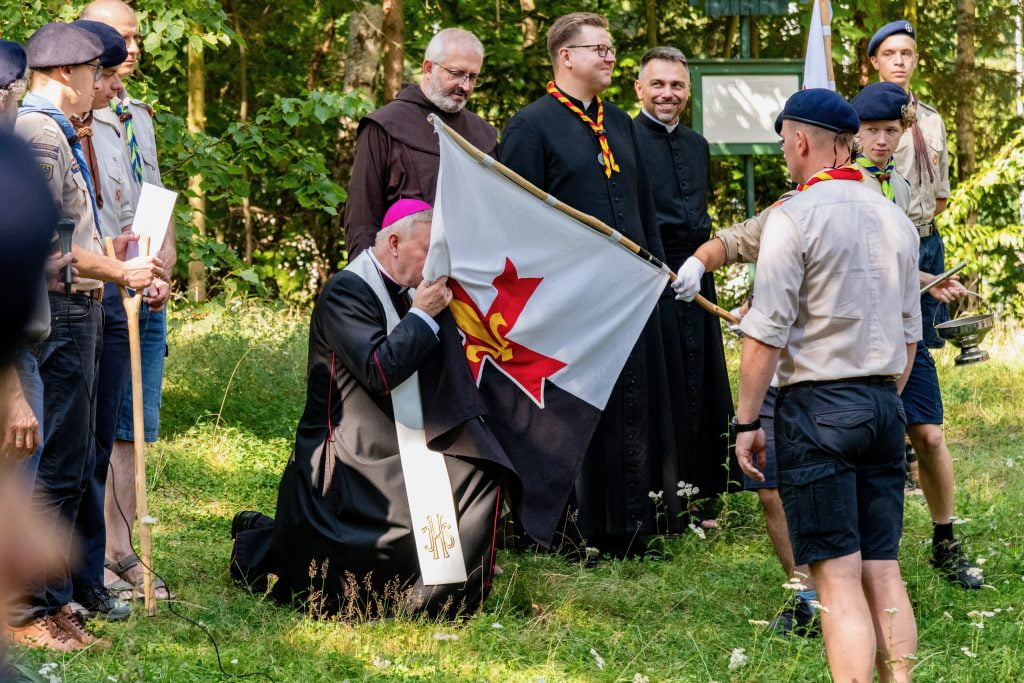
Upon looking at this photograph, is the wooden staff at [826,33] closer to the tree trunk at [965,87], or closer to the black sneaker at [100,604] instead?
the black sneaker at [100,604]

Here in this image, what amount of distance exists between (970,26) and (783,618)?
43.0 ft

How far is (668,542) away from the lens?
22.0 ft

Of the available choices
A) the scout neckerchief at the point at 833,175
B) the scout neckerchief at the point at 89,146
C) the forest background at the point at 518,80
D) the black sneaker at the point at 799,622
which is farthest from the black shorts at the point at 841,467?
the forest background at the point at 518,80

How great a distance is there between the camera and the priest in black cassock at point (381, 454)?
17.1 ft

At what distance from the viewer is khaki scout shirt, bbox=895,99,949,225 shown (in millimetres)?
6695

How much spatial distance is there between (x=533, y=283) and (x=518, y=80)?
38.6ft

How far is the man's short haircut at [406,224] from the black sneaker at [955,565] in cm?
287

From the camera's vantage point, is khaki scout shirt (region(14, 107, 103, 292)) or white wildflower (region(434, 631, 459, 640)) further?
white wildflower (region(434, 631, 459, 640))

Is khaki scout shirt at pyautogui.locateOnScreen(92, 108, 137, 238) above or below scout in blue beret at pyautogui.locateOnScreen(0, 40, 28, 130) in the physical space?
below

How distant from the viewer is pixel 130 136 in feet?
18.7

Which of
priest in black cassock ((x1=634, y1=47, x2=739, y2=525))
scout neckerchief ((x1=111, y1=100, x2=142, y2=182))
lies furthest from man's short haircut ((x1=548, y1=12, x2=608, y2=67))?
scout neckerchief ((x1=111, y1=100, x2=142, y2=182))

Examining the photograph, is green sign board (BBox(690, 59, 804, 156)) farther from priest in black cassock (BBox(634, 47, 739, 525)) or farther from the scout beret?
the scout beret

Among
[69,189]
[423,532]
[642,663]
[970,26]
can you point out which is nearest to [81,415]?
[69,189]

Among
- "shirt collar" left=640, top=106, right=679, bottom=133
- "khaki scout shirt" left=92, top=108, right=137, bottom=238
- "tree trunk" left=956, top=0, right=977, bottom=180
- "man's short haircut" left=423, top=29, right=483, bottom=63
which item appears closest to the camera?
"khaki scout shirt" left=92, top=108, right=137, bottom=238
